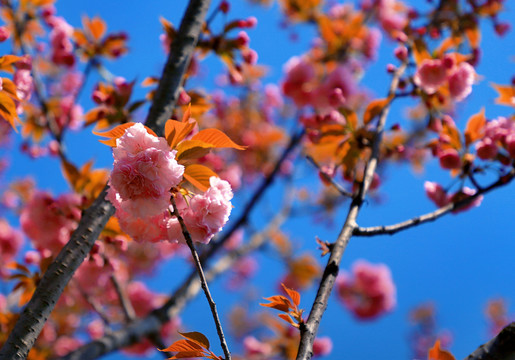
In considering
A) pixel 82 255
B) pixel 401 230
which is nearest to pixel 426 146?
pixel 401 230

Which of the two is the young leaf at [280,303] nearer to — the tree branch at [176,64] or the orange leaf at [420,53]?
the tree branch at [176,64]

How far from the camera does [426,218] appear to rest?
1.25 meters

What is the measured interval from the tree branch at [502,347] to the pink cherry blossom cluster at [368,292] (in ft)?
10.2

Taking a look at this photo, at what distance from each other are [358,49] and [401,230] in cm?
259

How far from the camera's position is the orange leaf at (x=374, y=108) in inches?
60.3

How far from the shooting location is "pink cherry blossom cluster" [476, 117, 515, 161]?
148 centimetres

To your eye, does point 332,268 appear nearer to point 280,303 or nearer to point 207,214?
point 280,303

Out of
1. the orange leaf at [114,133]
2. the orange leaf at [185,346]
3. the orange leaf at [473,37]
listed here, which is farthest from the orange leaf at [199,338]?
the orange leaf at [473,37]

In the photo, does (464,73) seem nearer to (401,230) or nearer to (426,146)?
(426,146)

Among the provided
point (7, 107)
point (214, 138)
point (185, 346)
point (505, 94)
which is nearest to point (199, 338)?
point (185, 346)

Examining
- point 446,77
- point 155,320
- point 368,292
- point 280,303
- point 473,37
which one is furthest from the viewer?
point 368,292

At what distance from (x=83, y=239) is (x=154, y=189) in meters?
0.39

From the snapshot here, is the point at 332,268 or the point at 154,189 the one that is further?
the point at 332,268

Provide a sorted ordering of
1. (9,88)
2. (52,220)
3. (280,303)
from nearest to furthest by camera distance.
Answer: (280,303) → (9,88) → (52,220)
